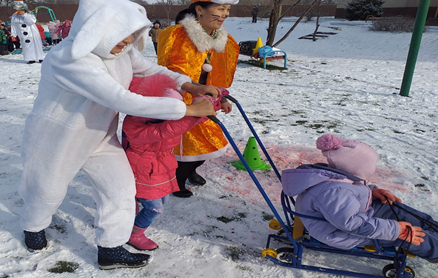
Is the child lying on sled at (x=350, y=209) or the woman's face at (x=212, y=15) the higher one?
the woman's face at (x=212, y=15)

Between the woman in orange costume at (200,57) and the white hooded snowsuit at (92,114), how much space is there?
516 millimetres

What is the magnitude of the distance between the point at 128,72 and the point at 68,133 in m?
0.49

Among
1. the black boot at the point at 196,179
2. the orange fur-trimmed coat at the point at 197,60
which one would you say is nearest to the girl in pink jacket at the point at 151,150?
the orange fur-trimmed coat at the point at 197,60

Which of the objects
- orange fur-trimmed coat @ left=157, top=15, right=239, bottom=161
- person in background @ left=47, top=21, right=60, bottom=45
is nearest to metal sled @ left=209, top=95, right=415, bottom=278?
orange fur-trimmed coat @ left=157, top=15, right=239, bottom=161

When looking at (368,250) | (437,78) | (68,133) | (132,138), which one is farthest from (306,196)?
(437,78)

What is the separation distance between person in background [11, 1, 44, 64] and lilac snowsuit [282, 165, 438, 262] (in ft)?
35.2

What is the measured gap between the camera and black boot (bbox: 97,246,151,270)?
220 cm

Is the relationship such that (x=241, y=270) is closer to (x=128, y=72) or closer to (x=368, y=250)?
(x=368, y=250)

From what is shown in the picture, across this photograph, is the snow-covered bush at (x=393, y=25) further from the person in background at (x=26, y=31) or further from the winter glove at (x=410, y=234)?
the winter glove at (x=410, y=234)

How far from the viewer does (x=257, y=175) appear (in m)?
3.65

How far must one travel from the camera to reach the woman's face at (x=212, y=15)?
8.94 ft

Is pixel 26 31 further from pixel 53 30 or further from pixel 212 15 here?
pixel 212 15

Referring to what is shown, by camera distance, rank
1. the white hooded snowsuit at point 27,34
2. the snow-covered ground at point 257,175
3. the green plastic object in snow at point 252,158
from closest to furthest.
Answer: the snow-covered ground at point 257,175, the green plastic object in snow at point 252,158, the white hooded snowsuit at point 27,34

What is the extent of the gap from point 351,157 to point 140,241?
151 cm
